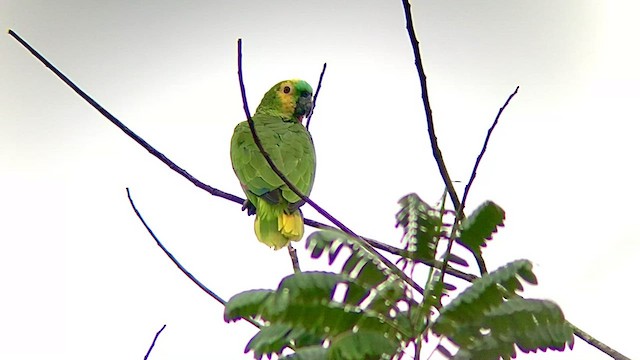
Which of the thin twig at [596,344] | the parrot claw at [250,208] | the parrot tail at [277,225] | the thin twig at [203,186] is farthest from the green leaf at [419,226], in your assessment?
the parrot claw at [250,208]

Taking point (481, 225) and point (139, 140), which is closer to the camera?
point (481, 225)

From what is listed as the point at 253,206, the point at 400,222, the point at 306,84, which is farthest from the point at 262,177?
the point at 400,222

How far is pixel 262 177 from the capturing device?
367 cm

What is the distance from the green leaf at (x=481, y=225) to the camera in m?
1.19

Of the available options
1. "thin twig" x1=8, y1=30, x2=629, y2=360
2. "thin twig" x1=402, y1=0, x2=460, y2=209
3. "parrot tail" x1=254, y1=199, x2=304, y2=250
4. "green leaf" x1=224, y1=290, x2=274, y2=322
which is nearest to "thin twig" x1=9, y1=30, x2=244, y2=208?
"thin twig" x1=8, y1=30, x2=629, y2=360

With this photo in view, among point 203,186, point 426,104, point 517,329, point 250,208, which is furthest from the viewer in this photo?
point 250,208

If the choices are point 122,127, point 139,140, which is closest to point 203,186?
point 139,140

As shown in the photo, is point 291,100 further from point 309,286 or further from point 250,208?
point 309,286

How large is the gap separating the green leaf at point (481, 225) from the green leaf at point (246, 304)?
0.34 m

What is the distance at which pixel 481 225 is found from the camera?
1193 mm

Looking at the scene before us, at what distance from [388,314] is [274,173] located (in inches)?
100.0

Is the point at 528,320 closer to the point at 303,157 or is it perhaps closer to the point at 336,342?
the point at 336,342

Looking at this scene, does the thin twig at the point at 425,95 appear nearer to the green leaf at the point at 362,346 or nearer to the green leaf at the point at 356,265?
the green leaf at the point at 356,265

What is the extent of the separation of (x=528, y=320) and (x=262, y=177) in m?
2.68
